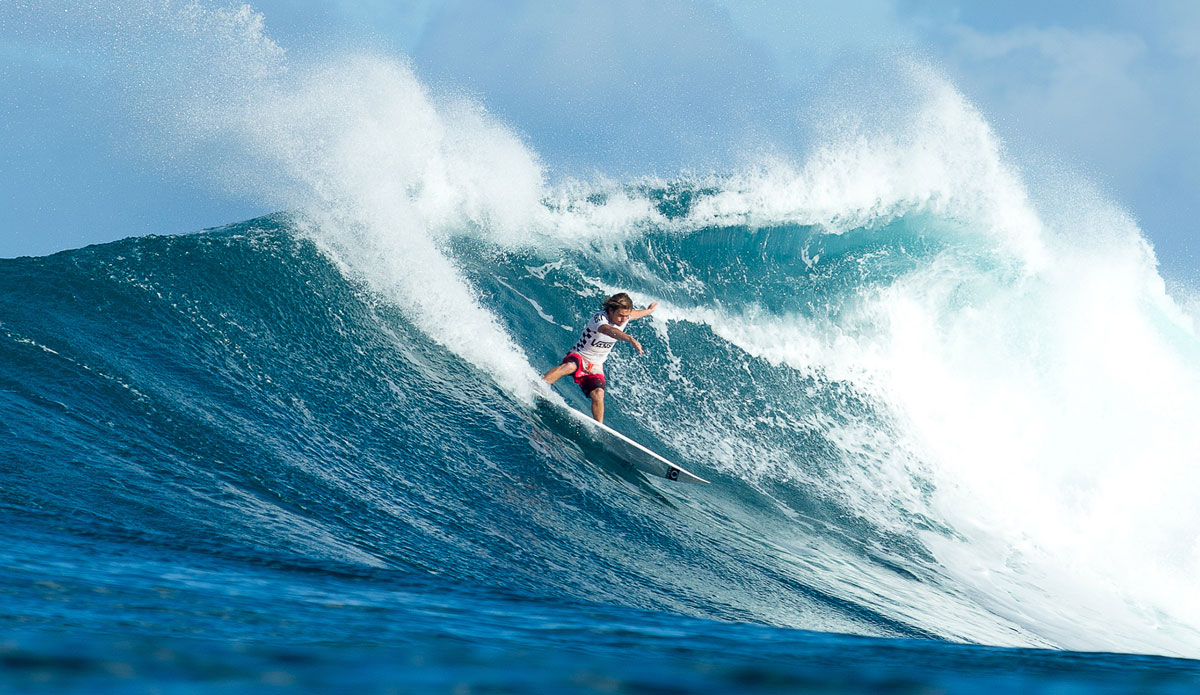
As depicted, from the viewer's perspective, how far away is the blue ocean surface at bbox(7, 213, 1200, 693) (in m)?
1.80

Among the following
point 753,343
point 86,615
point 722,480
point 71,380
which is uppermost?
point 753,343

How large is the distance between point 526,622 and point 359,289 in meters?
7.12

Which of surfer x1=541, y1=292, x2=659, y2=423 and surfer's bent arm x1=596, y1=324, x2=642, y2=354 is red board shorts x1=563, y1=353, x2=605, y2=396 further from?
surfer's bent arm x1=596, y1=324, x2=642, y2=354

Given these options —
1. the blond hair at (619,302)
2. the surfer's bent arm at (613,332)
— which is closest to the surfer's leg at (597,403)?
the surfer's bent arm at (613,332)

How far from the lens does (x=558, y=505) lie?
584 cm

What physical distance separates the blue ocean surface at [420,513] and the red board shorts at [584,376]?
68cm

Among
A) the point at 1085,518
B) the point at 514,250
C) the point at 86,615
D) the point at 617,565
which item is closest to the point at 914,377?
the point at 1085,518

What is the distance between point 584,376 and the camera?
27.2ft

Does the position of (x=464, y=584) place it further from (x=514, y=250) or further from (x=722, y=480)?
(x=514, y=250)

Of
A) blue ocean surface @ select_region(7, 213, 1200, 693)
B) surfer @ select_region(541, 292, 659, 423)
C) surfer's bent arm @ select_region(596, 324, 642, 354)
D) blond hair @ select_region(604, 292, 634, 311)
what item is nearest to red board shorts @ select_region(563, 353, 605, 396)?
surfer @ select_region(541, 292, 659, 423)

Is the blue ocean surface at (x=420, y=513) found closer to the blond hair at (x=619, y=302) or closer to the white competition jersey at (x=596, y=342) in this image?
the white competition jersey at (x=596, y=342)

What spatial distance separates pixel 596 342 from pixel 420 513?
355 cm

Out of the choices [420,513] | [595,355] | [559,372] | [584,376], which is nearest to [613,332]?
[595,355]

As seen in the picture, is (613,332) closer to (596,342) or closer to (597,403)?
(596,342)
